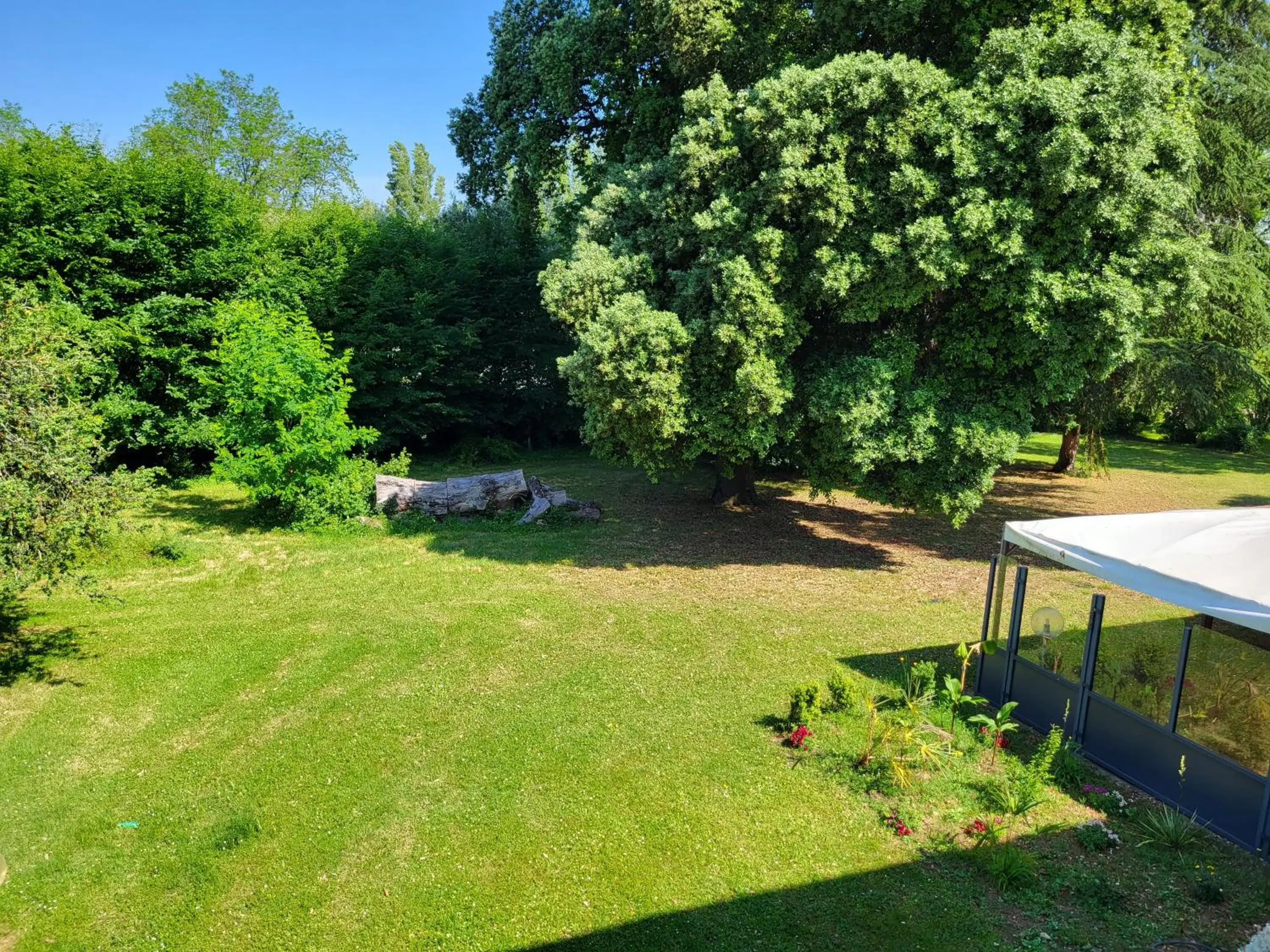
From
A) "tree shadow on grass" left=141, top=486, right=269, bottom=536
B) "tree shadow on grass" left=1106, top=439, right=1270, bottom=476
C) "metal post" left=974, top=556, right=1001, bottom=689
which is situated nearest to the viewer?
"metal post" left=974, top=556, right=1001, bottom=689

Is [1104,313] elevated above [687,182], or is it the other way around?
[687,182]

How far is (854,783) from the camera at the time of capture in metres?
7.52

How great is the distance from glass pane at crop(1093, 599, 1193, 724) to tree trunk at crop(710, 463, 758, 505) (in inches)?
411

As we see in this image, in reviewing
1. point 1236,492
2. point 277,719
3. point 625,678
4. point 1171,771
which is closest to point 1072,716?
point 1171,771

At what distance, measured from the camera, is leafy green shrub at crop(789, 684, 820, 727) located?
8422 millimetres

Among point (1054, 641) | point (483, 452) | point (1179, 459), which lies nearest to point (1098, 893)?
point (1054, 641)

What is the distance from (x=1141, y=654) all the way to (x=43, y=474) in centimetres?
1167

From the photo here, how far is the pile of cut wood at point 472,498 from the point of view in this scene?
16.7 m

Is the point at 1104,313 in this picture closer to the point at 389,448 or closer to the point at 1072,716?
the point at 1072,716

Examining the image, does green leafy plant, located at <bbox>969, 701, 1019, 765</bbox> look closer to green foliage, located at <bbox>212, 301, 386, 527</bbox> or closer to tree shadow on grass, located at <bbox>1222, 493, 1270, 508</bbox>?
green foliage, located at <bbox>212, 301, 386, 527</bbox>

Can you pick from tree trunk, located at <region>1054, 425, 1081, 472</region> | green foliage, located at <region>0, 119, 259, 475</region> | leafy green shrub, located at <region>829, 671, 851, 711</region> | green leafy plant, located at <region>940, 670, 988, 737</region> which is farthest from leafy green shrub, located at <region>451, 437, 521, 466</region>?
green leafy plant, located at <region>940, 670, 988, 737</region>

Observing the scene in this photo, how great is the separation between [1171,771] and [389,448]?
20.7 meters

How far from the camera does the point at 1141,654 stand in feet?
24.9

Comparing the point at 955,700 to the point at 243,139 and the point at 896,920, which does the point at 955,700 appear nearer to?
the point at 896,920
